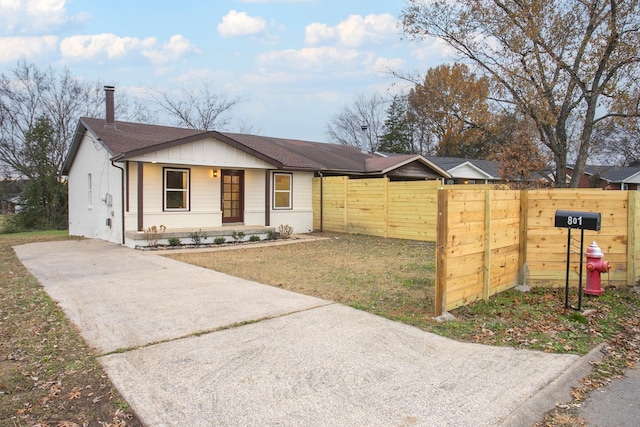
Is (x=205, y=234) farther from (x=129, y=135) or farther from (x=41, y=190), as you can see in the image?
(x=41, y=190)

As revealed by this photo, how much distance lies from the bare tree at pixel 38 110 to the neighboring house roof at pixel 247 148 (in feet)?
30.7

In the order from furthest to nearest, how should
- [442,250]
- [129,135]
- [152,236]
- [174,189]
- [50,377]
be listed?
[129,135] < [174,189] < [152,236] < [442,250] < [50,377]

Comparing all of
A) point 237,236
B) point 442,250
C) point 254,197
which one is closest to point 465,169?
point 254,197

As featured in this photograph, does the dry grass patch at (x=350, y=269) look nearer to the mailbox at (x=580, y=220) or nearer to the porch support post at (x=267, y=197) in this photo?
the mailbox at (x=580, y=220)

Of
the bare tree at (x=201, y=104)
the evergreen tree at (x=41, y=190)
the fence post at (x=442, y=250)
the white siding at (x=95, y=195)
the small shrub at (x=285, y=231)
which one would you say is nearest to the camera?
the fence post at (x=442, y=250)

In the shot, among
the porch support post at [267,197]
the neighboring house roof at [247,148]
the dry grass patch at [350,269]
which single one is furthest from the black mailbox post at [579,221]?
the porch support post at [267,197]

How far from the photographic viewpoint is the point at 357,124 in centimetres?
4962

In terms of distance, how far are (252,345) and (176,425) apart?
148 cm

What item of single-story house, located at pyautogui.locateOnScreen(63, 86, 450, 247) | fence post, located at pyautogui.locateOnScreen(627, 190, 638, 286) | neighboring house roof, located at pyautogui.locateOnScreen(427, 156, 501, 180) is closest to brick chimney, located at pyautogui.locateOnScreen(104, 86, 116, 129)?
single-story house, located at pyautogui.locateOnScreen(63, 86, 450, 247)

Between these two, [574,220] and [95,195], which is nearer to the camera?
[574,220]

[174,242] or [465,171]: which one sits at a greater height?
[465,171]

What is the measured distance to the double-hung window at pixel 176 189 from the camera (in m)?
13.8

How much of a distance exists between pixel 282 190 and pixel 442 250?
11962 mm

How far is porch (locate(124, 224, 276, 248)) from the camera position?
40.3ft
